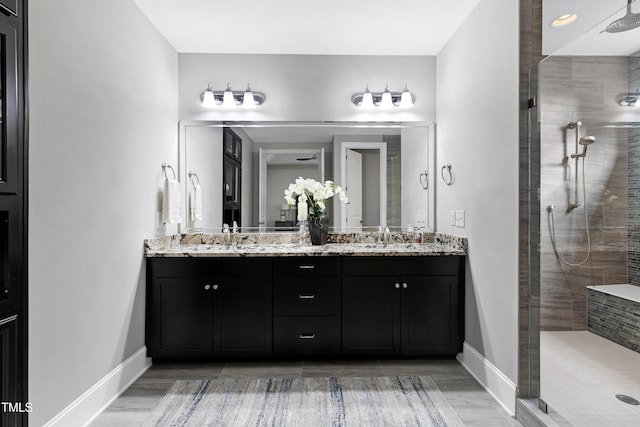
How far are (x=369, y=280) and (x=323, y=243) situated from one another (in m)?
0.58

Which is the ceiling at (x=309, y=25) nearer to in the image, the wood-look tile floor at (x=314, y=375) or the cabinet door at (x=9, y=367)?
the cabinet door at (x=9, y=367)

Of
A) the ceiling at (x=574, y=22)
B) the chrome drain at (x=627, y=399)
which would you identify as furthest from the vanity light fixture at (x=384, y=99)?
the chrome drain at (x=627, y=399)

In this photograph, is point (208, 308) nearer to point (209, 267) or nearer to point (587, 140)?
point (209, 267)

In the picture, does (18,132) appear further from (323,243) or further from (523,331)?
(523,331)

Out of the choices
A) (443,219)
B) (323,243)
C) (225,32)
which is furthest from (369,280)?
(225,32)

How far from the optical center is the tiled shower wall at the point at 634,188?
148 centimetres

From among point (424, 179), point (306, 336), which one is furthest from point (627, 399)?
point (424, 179)

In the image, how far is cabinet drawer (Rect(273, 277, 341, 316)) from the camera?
280 centimetres

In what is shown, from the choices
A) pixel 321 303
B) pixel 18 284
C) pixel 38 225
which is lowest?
pixel 321 303

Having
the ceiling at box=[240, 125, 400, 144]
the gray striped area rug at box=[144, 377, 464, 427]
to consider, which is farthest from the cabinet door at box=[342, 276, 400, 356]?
the ceiling at box=[240, 125, 400, 144]

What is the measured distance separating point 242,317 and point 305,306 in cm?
45

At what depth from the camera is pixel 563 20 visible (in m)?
2.08

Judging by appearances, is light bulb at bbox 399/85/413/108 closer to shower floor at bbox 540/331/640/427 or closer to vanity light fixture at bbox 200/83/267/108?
vanity light fixture at bbox 200/83/267/108

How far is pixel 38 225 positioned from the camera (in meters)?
1.68
